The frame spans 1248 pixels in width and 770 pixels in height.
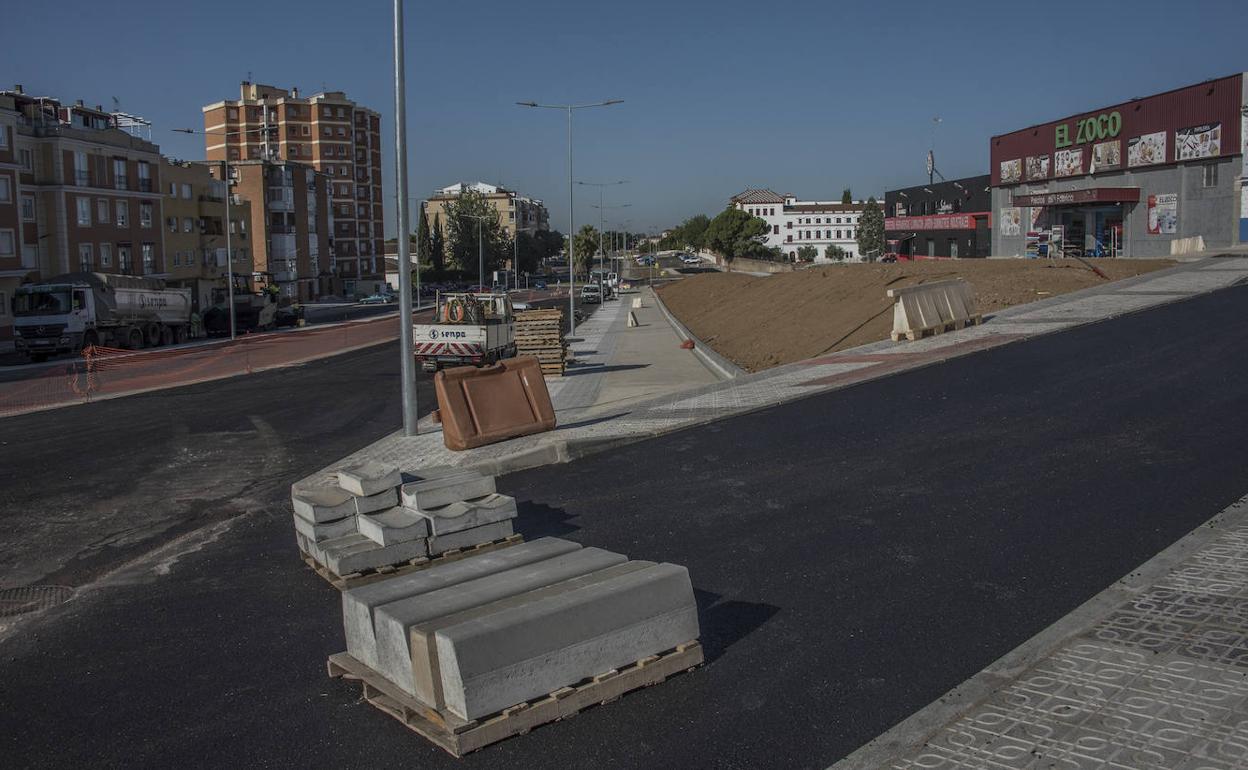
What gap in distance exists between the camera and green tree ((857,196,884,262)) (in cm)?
11696

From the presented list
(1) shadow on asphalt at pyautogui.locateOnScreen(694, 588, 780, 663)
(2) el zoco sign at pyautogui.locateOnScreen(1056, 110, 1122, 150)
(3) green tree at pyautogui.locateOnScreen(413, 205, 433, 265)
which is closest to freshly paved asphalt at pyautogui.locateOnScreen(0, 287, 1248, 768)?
(1) shadow on asphalt at pyautogui.locateOnScreen(694, 588, 780, 663)

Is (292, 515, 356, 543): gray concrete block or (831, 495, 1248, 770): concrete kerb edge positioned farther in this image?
(292, 515, 356, 543): gray concrete block

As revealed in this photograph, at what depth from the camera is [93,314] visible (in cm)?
3916

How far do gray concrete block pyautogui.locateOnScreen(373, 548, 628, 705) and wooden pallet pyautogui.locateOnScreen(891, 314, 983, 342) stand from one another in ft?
52.8

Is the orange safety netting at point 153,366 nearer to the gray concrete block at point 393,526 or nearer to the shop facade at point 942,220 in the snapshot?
the gray concrete block at point 393,526

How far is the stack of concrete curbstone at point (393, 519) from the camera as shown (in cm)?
869

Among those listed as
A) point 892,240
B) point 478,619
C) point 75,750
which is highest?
point 892,240

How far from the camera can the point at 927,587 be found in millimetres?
7840

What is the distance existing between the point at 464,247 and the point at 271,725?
116 m

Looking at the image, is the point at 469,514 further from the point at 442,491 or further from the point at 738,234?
the point at 738,234

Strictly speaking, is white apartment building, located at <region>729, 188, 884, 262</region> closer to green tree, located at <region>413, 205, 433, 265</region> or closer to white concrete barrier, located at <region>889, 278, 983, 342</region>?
green tree, located at <region>413, 205, 433, 265</region>

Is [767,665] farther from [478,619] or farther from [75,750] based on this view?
[75,750]

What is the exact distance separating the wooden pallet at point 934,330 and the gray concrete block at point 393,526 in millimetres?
15236

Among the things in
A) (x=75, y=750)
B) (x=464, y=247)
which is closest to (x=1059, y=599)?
(x=75, y=750)
